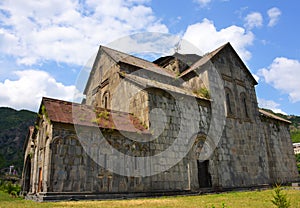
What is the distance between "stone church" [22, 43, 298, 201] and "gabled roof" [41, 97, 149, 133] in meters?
0.05

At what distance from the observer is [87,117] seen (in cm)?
1206

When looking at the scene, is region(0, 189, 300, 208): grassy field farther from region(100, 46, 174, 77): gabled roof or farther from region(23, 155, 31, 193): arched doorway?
region(100, 46, 174, 77): gabled roof

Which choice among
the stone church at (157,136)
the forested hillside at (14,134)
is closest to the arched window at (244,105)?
the stone church at (157,136)

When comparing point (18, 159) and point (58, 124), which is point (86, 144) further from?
point (18, 159)

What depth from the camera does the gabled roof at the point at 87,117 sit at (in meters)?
11.3

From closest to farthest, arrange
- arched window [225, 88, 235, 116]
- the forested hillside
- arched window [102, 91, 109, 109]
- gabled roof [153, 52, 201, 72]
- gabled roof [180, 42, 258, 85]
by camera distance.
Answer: arched window [102, 91, 109, 109] < arched window [225, 88, 235, 116] < gabled roof [180, 42, 258, 85] < gabled roof [153, 52, 201, 72] < the forested hillside

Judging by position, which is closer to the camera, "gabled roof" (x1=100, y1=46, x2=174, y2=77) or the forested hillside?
"gabled roof" (x1=100, y1=46, x2=174, y2=77)

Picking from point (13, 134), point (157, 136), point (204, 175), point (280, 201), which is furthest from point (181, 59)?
point (13, 134)

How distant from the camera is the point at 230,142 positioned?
16625 millimetres

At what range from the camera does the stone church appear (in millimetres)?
10953

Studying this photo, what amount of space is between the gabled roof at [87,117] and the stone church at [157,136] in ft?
0.15

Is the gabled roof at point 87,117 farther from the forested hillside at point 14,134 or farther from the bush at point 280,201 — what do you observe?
the forested hillside at point 14,134

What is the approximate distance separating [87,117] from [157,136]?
3848mm

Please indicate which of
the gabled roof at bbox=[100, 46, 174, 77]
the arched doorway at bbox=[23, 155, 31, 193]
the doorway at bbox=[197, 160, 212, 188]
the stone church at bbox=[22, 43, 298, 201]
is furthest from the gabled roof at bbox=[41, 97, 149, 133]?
the gabled roof at bbox=[100, 46, 174, 77]
